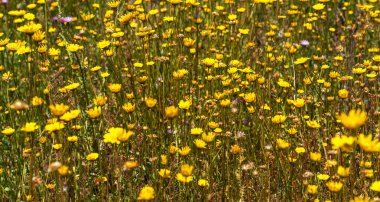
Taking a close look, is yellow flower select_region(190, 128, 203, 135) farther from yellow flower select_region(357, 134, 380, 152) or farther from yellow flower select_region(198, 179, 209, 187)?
yellow flower select_region(357, 134, 380, 152)

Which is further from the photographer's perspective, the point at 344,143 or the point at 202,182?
the point at 202,182

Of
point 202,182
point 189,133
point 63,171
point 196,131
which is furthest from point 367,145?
point 189,133

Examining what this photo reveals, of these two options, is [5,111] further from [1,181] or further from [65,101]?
[1,181]

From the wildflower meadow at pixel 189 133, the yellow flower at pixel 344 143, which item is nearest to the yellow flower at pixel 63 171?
the wildflower meadow at pixel 189 133

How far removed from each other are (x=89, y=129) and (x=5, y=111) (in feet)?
1.64

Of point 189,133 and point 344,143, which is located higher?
point 344,143

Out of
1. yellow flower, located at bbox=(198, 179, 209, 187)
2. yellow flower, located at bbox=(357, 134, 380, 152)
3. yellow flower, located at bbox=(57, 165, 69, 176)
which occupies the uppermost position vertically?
yellow flower, located at bbox=(357, 134, 380, 152)

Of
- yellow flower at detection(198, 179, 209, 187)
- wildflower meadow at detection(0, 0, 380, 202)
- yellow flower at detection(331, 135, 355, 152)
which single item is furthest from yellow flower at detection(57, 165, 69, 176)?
yellow flower at detection(331, 135, 355, 152)

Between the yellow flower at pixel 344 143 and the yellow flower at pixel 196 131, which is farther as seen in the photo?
the yellow flower at pixel 196 131

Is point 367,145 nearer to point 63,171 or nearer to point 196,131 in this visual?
point 196,131

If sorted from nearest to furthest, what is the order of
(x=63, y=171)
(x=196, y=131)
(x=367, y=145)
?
(x=367, y=145), (x=63, y=171), (x=196, y=131)

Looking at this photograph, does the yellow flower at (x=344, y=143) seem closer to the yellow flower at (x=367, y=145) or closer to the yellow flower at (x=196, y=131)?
the yellow flower at (x=367, y=145)

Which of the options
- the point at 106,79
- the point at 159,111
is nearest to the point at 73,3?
the point at 106,79

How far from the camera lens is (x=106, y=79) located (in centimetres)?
320
